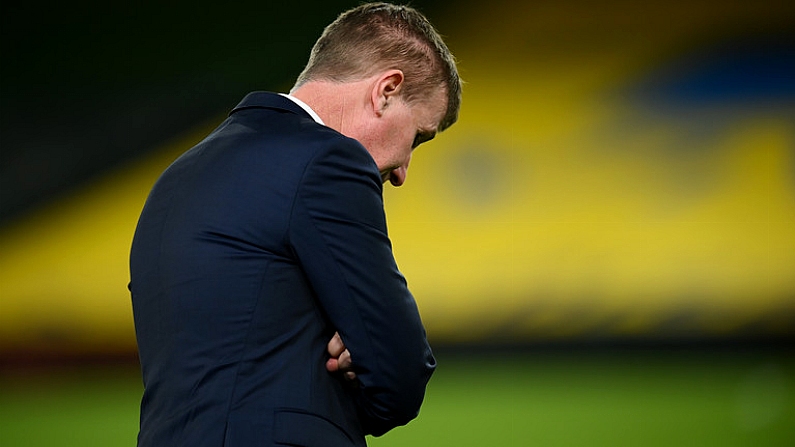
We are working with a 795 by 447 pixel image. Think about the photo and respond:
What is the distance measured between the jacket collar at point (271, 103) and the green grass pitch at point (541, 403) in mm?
1932

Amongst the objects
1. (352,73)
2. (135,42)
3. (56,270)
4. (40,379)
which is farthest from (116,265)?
(352,73)

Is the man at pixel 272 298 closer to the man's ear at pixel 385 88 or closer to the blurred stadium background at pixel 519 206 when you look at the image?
the man's ear at pixel 385 88

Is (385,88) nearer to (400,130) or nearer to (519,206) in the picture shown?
(400,130)

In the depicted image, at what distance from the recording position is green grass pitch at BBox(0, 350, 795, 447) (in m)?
3.08

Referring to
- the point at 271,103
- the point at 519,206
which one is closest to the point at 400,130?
the point at 271,103

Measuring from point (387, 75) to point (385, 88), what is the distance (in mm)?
18

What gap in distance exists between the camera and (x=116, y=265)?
3.12m

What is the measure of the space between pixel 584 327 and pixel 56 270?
1655 mm

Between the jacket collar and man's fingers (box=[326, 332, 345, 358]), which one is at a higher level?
the jacket collar

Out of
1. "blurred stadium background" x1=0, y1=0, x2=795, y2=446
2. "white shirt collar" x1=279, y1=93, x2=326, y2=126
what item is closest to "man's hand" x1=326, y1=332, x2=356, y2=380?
"white shirt collar" x1=279, y1=93, x2=326, y2=126

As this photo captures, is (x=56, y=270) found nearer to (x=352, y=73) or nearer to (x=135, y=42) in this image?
(x=135, y=42)

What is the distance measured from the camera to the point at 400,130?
1400 mm

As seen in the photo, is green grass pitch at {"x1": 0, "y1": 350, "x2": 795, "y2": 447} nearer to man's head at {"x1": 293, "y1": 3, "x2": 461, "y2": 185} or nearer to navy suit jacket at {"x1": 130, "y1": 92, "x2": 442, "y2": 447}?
man's head at {"x1": 293, "y1": 3, "x2": 461, "y2": 185}

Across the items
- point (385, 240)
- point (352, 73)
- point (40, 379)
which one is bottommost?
point (40, 379)
